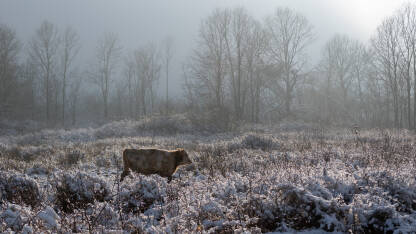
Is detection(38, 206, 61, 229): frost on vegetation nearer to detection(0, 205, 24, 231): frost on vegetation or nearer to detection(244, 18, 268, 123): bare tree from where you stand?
detection(0, 205, 24, 231): frost on vegetation

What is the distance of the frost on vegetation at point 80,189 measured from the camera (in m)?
4.85

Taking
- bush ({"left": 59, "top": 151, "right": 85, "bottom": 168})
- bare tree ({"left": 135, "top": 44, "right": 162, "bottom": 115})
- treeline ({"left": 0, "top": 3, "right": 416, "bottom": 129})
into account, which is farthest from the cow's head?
bare tree ({"left": 135, "top": 44, "right": 162, "bottom": 115})

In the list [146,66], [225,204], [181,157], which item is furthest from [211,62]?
[225,204]

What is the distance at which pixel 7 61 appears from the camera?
123 ft

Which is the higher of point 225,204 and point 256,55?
point 256,55

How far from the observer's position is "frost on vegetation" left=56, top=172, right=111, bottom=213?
15.9 ft

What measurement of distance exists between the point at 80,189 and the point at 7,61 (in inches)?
1609

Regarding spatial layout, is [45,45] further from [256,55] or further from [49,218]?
[49,218]

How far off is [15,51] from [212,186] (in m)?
44.0

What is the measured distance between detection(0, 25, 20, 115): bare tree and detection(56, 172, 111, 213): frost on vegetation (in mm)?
38447

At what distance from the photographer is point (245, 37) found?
31625mm

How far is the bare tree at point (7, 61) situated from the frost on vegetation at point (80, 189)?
3845 cm

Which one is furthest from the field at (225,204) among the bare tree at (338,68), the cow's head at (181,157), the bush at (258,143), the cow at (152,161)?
the bare tree at (338,68)

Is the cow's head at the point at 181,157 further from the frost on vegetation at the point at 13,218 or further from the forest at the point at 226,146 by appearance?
the frost on vegetation at the point at 13,218
